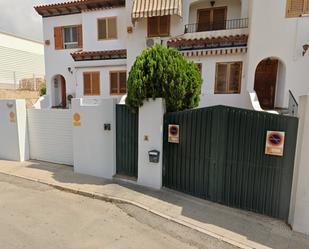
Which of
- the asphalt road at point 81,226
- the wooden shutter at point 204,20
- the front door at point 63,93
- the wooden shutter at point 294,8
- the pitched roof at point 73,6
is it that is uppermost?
the pitched roof at point 73,6

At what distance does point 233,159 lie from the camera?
5098mm

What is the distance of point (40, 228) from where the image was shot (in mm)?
4254

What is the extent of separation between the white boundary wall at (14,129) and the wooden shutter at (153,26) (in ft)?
24.1

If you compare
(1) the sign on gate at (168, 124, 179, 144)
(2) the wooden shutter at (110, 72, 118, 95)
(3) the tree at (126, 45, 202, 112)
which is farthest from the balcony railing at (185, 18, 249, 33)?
(1) the sign on gate at (168, 124, 179, 144)

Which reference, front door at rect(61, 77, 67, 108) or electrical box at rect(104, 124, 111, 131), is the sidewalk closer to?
electrical box at rect(104, 124, 111, 131)

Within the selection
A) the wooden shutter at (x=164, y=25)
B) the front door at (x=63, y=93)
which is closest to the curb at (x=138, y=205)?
the wooden shutter at (x=164, y=25)

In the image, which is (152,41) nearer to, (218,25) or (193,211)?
(218,25)

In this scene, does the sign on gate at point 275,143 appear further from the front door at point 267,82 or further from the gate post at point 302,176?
the front door at point 267,82

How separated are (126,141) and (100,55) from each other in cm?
799

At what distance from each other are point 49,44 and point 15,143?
857 centimetres

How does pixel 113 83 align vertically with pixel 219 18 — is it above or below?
below

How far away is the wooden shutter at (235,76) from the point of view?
9891 mm

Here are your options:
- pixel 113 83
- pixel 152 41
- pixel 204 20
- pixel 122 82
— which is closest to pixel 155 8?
pixel 152 41

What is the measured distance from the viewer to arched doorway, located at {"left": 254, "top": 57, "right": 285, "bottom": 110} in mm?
10070
